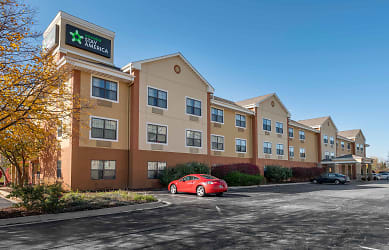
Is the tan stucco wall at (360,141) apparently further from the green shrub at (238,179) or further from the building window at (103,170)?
the building window at (103,170)

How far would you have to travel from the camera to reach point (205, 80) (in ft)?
97.9

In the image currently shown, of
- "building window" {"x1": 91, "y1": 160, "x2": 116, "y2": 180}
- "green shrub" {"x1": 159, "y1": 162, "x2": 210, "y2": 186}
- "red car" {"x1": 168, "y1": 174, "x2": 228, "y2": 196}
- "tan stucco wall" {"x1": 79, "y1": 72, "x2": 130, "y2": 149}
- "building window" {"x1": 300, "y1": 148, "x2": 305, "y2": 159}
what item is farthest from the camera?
"building window" {"x1": 300, "y1": 148, "x2": 305, "y2": 159}

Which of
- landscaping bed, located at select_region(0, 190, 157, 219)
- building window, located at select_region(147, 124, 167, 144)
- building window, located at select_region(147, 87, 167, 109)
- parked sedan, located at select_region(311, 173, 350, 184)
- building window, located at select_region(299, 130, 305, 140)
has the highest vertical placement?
building window, located at select_region(147, 87, 167, 109)

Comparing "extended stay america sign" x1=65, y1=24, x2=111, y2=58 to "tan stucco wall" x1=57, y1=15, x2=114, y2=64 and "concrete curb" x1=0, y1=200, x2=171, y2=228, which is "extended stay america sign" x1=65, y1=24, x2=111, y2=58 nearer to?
"tan stucco wall" x1=57, y1=15, x2=114, y2=64

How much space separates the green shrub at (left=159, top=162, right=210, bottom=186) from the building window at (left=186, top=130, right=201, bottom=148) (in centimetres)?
226

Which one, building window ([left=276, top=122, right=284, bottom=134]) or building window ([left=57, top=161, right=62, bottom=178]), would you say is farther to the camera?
building window ([left=276, top=122, right=284, bottom=134])

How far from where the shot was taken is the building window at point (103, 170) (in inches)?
835

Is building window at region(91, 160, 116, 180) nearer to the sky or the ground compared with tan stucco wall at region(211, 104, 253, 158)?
nearer to the ground

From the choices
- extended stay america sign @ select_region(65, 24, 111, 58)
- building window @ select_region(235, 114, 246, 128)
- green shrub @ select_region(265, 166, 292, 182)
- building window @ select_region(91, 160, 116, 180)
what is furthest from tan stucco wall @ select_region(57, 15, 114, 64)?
green shrub @ select_region(265, 166, 292, 182)

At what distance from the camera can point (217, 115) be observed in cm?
3244

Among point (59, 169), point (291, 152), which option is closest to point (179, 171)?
point (59, 169)

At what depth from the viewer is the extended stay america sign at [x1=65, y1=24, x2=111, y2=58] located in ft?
79.5

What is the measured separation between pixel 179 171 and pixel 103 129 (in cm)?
703

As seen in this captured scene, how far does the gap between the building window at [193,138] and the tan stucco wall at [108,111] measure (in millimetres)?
6396
